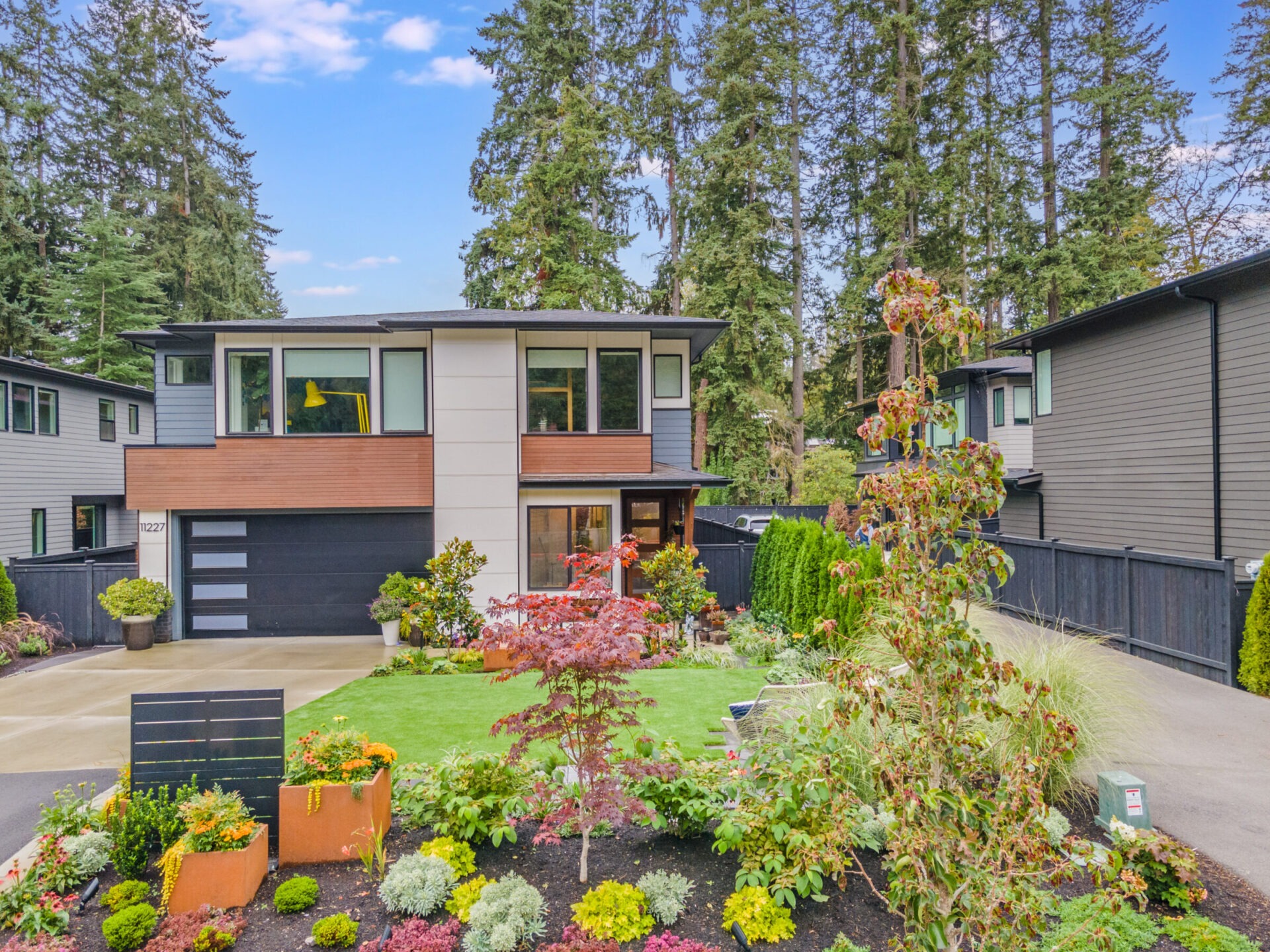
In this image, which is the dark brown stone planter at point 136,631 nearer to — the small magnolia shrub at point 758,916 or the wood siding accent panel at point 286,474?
the wood siding accent panel at point 286,474

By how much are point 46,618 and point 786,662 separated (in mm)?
11480

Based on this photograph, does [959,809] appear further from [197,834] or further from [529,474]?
[529,474]

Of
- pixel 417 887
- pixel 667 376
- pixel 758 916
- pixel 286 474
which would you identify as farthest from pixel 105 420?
pixel 758 916

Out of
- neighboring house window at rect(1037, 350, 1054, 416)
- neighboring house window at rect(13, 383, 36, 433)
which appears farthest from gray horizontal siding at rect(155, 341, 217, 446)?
neighboring house window at rect(1037, 350, 1054, 416)

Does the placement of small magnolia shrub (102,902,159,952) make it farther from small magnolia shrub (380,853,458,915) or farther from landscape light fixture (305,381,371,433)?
landscape light fixture (305,381,371,433)

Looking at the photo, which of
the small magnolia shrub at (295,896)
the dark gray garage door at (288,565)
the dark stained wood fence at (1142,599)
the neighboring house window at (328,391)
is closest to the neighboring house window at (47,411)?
the dark gray garage door at (288,565)

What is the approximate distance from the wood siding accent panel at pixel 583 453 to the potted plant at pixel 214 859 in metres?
7.89

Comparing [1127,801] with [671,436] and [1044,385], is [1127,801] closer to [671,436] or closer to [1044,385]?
[671,436]

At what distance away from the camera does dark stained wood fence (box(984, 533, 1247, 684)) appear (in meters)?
7.36

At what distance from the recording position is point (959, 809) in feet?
7.87

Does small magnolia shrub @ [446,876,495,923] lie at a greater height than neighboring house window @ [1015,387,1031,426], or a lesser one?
lesser

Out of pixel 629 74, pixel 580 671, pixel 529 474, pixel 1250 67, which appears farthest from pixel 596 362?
pixel 1250 67

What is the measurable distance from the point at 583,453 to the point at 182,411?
7.57m

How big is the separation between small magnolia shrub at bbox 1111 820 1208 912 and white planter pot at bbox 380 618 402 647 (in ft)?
31.1
